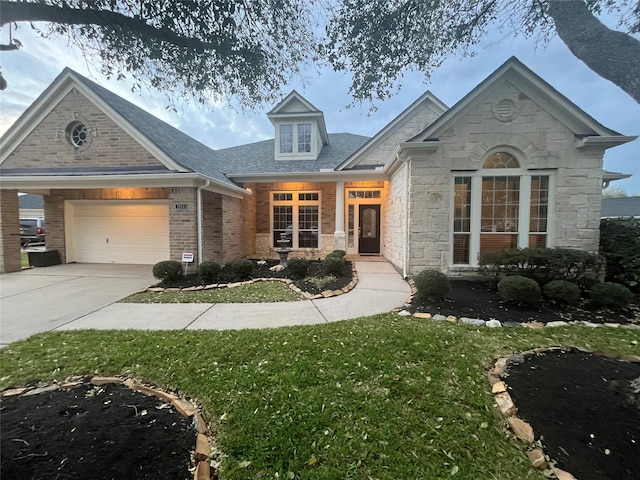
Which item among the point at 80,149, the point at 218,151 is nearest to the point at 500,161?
the point at 80,149

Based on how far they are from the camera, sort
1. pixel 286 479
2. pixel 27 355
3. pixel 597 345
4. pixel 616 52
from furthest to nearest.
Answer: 1. pixel 597 345
2. pixel 27 355
3. pixel 616 52
4. pixel 286 479

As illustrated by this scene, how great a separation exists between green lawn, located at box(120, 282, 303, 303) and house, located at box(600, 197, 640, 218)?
91.0 feet

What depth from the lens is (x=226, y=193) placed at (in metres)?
10.2

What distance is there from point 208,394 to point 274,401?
26.0 inches

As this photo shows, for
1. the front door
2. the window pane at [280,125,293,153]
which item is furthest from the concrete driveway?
the front door

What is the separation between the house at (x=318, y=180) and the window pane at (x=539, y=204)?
0.02 metres

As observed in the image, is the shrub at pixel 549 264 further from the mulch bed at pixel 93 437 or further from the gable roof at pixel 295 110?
the gable roof at pixel 295 110

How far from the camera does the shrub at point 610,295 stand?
5.07 m

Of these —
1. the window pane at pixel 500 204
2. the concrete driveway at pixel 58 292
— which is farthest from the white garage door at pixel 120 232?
the window pane at pixel 500 204

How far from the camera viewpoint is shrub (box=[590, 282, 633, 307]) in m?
5.07

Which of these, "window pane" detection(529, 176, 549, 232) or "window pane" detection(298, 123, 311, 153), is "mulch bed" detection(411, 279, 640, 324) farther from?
"window pane" detection(298, 123, 311, 153)

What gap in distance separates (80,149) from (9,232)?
336 cm

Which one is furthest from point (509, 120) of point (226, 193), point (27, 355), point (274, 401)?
point (27, 355)

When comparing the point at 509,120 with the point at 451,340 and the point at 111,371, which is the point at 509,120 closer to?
the point at 451,340
